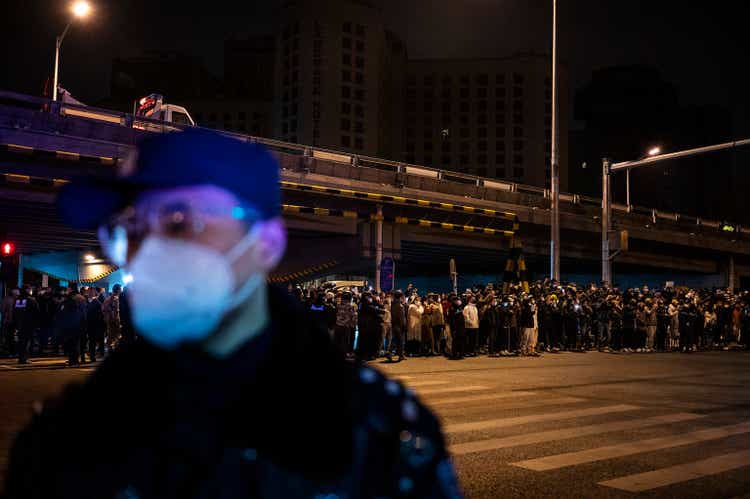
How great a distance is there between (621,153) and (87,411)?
188 m

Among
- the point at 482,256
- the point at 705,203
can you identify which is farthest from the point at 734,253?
the point at 705,203

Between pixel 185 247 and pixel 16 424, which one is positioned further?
pixel 16 424

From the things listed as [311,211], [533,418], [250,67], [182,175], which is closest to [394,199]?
[311,211]

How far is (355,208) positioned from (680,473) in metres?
26.8

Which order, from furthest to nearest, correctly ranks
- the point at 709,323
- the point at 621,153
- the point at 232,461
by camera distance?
the point at 621,153 < the point at 709,323 < the point at 232,461

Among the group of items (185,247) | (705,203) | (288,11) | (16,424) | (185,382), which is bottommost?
(16,424)

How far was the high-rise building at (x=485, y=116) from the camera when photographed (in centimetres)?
14638

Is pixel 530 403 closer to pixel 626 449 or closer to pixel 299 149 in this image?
pixel 626 449

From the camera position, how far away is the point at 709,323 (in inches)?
1201

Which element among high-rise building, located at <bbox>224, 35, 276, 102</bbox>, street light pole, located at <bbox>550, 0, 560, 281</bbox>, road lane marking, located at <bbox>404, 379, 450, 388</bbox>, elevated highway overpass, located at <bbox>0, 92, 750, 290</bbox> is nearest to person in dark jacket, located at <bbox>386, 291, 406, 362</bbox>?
road lane marking, located at <bbox>404, 379, 450, 388</bbox>

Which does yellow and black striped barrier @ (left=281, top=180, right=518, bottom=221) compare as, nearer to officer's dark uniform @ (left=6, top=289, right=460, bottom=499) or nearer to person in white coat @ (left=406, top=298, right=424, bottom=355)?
person in white coat @ (left=406, top=298, right=424, bottom=355)

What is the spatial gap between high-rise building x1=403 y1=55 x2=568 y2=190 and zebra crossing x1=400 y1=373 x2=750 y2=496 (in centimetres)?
13591

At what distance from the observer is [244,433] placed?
133 cm

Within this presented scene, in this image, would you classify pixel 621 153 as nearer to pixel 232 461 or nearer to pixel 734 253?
pixel 734 253
